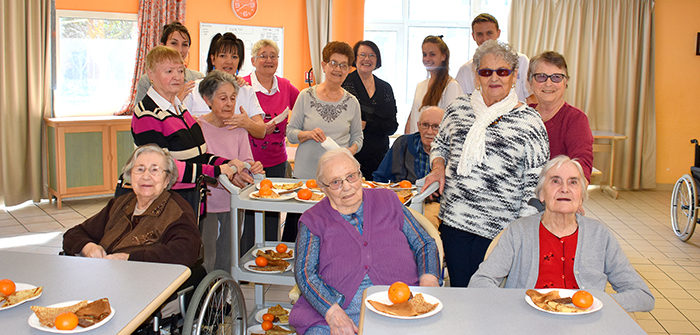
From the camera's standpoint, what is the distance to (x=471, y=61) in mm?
3705

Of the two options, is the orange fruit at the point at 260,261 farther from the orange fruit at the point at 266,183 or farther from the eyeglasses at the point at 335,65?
the eyeglasses at the point at 335,65

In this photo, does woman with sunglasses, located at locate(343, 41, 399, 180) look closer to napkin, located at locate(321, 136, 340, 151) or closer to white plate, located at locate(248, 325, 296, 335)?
napkin, located at locate(321, 136, 340, 151)

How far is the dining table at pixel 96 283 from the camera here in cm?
145

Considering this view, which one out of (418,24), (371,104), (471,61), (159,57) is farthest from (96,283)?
(418,24)

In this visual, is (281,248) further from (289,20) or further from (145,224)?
(289,20)

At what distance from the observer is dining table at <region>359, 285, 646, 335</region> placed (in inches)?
56.3

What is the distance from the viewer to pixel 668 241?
16.1 feet

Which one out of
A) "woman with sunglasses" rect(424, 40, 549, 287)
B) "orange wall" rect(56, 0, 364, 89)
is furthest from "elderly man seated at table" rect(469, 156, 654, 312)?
"orange wall" rect(56, 0, 364, 89)

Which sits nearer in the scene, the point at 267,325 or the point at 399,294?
the point at 399,294

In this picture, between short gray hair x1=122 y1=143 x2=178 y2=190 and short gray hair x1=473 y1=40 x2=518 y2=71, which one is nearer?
short gray hair x1=473 y1=40 x2=518 y2=71

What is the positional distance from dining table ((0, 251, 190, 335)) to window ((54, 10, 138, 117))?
16.2 feet

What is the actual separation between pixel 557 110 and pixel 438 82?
1346 millimetres

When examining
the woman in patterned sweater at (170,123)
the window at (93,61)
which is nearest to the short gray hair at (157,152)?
the woman in patterned sweater at (170,123)

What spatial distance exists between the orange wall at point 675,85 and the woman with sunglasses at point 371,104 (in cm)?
481
